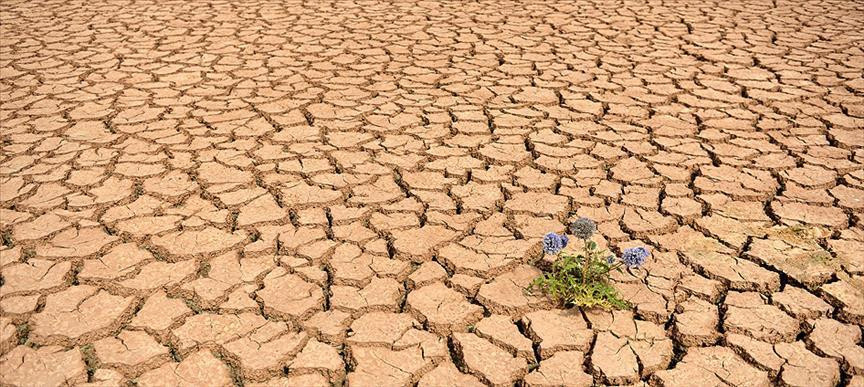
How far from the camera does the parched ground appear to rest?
2.04 meters

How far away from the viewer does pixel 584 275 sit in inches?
88.6

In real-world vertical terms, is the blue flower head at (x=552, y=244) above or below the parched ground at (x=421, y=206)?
above

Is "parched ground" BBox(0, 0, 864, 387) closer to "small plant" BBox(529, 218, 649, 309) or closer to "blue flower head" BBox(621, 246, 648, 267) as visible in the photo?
"small plant" BBox(529, 218, 649, 309)

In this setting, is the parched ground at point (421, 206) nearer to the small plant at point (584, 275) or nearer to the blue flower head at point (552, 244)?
the small plant at point (584, 275)

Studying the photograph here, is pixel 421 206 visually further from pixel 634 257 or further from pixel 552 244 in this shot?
pixel 634 257

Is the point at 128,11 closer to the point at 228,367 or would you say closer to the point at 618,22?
the point at 618,22

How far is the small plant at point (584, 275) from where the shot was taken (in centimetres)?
219

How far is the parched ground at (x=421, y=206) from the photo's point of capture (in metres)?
2.04

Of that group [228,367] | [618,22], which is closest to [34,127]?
[228,367]

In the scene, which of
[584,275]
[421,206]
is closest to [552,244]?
[584,275]

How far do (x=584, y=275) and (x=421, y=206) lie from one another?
0.81 m

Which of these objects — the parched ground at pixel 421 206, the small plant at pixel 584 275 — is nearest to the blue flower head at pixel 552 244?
the small plant at pixel 584 275

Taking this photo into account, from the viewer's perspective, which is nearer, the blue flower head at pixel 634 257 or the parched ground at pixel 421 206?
the parched ground at pixel 421 206

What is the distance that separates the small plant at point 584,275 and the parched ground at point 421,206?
0.16 ft
